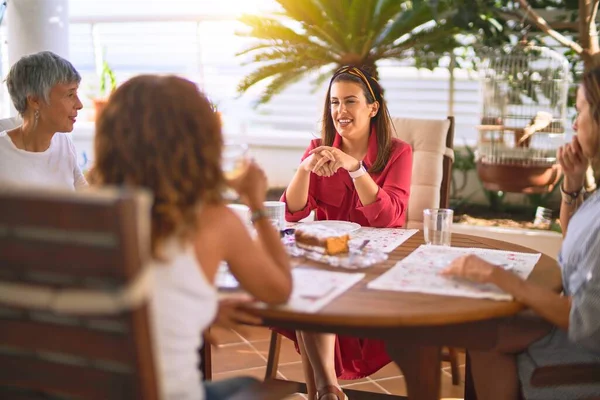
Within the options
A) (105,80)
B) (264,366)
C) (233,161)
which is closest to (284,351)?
(264,366)

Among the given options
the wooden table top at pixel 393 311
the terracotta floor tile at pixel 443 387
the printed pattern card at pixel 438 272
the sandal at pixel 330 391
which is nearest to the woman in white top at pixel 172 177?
the wooden table top at pixel 393 311

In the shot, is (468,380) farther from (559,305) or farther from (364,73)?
(364,73)

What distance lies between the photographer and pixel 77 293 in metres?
1.07

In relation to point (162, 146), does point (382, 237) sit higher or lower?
lower

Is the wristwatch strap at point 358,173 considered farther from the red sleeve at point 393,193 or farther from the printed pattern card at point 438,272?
the printed pattern card at point 438,272

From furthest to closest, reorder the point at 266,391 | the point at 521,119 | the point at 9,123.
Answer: the point at 521,119
the point at 9,123
the point at 266,391

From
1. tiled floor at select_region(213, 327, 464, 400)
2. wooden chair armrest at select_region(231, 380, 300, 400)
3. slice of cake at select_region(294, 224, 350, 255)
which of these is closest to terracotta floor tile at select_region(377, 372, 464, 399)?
tiled floor at select_region(213, 327, 464, 400)

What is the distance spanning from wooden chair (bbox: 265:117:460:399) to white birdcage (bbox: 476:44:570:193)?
4.84ft

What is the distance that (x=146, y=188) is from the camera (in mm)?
1269

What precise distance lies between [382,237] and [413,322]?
2.44 ft

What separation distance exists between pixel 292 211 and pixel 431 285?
1.01 m

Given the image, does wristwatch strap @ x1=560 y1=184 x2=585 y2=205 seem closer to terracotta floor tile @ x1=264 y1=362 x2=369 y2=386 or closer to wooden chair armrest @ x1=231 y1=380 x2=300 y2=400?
wooden chair armrest @ x1=231 y1=380 x2=300 y2=400

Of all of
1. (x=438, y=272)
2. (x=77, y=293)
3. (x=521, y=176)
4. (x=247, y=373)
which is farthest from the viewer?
(x=521, y=176)

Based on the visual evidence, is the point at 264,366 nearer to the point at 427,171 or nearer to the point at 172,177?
the point at 427,171
